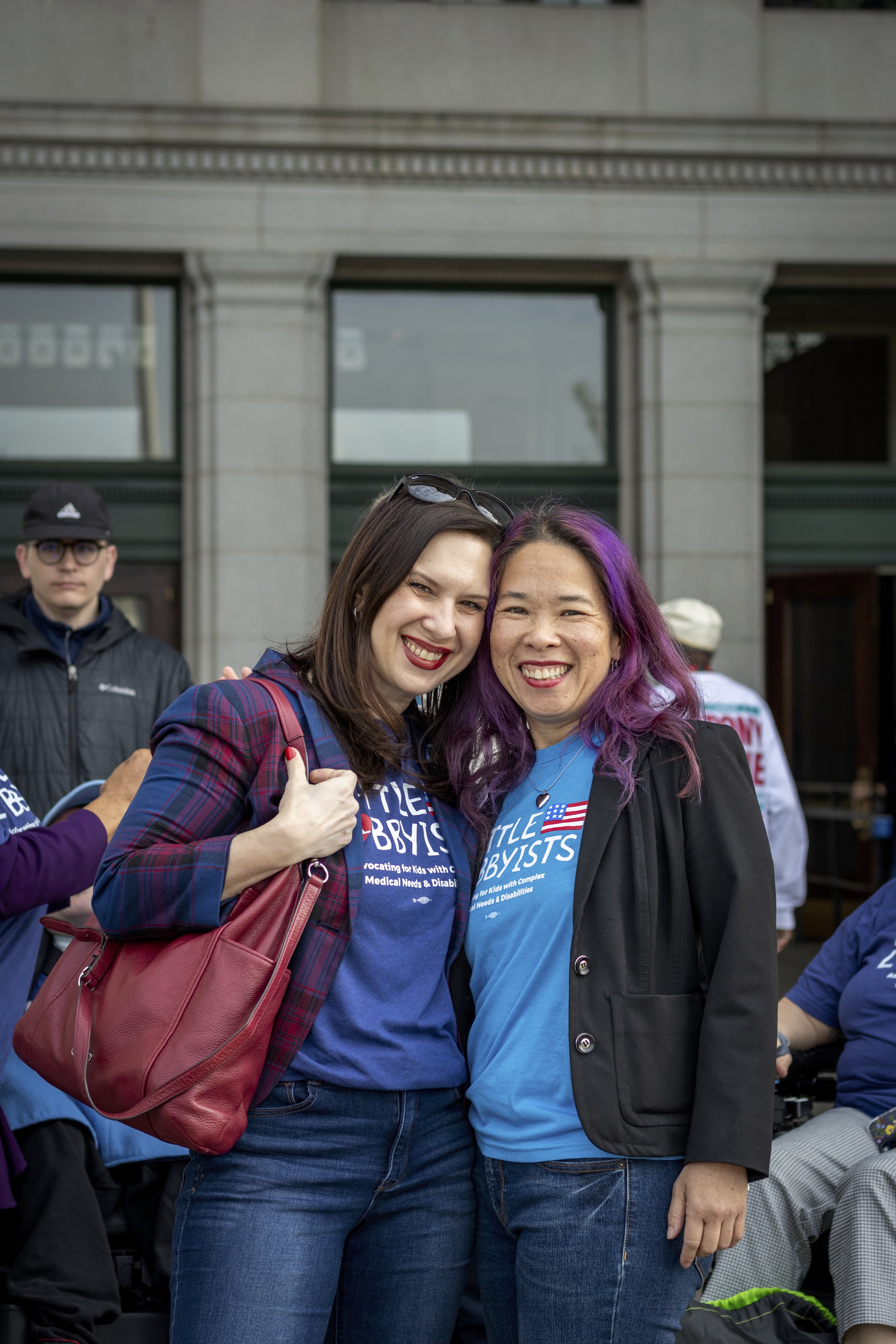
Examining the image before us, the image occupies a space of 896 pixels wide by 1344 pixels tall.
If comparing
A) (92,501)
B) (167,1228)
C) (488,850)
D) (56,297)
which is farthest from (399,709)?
(56,297)

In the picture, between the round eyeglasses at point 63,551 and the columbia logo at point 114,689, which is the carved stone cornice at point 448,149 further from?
the columbia logo at point 114,689

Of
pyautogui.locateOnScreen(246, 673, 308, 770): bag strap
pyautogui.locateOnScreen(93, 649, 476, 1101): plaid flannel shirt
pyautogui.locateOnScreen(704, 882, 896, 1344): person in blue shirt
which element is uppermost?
pyautogui.locateOnScreen(246, 673, 308, 770): bag strap

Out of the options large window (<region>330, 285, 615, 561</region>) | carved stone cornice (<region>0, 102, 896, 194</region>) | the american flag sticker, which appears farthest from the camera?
large window (<region>330, 285, 615, 561</region>)

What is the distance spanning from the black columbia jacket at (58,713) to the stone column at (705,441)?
4.93 m

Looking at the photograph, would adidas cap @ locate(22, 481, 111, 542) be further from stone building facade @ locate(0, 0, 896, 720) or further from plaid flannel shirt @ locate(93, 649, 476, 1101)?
stone building facade @ locate(0, 0, 896, 720)

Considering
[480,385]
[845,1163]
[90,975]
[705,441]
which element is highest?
[480,385]

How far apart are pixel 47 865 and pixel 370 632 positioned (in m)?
1.03

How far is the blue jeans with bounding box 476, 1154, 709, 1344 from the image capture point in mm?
1915

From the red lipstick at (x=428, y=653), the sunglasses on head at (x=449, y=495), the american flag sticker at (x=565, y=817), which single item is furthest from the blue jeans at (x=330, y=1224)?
the sunglasses on head at (x=449, y=495)

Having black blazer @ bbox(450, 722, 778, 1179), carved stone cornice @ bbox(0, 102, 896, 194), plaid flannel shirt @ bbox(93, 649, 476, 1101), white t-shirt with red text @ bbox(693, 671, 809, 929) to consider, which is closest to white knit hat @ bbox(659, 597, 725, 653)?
white t-shirt with red text @ bbox(693, 671, 809, 929)

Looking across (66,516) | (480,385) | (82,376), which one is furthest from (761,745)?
(82,376)

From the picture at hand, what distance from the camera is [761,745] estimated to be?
535 centimetres

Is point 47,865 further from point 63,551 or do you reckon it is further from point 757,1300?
point 63,551

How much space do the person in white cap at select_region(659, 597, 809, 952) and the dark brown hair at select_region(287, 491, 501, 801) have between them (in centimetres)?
300
